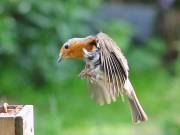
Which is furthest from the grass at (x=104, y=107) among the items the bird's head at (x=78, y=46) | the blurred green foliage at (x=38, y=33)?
the bird's head at (x=78, y=46)

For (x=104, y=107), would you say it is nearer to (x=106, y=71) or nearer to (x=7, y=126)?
(x=106, y=71)

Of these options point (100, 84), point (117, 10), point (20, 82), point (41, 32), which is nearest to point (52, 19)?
point (41, 32)

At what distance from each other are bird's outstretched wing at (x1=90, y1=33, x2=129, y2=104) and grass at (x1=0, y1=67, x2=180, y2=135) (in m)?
2.14

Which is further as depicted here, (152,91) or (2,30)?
(152,91)

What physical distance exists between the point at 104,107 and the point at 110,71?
357 centimetres

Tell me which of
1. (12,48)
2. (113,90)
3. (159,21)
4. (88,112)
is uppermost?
(159,21)

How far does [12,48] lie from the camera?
239 inches

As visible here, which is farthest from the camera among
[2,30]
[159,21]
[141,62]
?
[159,21]

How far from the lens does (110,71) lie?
2.96 m

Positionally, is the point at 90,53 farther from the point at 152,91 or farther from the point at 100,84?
the point at 152,91

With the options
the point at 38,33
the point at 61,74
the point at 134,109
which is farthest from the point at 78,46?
the point at 61,74

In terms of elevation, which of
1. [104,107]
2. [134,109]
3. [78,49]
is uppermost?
[104,107]

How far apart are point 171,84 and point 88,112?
96 centimetres

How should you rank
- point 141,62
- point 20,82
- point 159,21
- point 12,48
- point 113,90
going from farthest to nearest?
point 159,21 < point 141,62 < point 20,82 < point 12,48 < point 113,90
